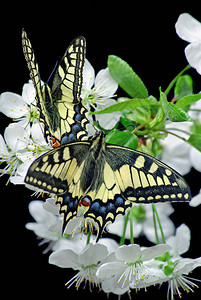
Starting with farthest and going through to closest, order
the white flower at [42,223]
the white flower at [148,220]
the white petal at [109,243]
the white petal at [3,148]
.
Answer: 1. the white flower at [148,220]
2. the white flower at [42,223]
3. the white petal at [109,243]
4. the white petal at [3,148]

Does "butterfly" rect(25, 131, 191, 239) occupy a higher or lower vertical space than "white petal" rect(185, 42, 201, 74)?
lower

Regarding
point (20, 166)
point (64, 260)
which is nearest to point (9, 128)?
point (20, 166)

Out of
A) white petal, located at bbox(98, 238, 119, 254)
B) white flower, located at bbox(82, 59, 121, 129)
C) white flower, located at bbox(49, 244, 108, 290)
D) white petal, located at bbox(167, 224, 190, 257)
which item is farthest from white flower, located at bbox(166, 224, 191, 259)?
white flower, located at bbox(82, 59, 121, 129)

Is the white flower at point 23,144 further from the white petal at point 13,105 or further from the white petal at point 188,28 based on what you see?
the white petal at point 188,28

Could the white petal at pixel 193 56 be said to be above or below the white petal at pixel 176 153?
above

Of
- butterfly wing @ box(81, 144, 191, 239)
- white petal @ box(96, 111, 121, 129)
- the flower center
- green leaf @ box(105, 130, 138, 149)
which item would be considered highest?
white petal @ box(96, 111, 121, 129)

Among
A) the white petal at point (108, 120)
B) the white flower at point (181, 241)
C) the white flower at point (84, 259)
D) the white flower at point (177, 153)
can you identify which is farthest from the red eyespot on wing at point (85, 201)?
the white flower at point (177, 153)

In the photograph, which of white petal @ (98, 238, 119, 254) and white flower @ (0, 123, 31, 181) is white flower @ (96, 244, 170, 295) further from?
white flower @ (0, 123, 31, 181)
